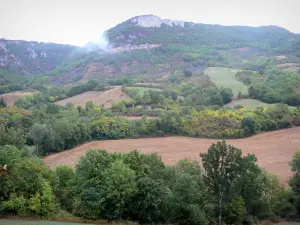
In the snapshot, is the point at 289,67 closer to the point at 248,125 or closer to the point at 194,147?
the point at 248,125

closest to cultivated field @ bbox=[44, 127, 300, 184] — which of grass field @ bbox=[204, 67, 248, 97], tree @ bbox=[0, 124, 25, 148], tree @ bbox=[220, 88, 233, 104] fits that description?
tree @ bbox=[0, 124, 25, 148]

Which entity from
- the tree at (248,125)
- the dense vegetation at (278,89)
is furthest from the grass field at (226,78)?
the tree at (248,125)

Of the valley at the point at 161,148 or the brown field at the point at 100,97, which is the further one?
the brown field at the point at 100,97

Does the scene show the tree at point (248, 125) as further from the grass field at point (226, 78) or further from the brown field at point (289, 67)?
the brown field at point (289, 67)

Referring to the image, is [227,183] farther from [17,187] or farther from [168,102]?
[168,102]

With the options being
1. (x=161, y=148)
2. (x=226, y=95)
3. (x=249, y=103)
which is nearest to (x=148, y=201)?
(x=161, y=148)
